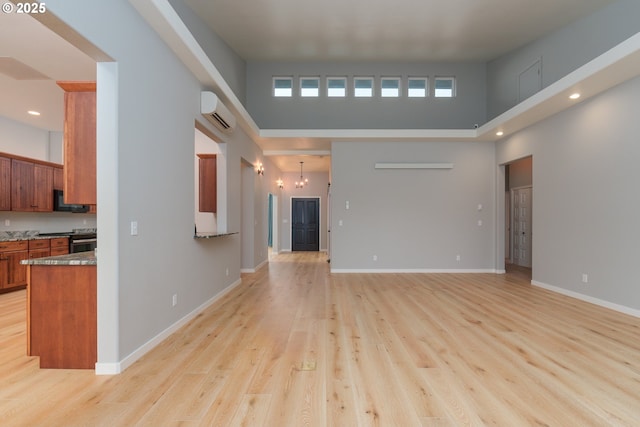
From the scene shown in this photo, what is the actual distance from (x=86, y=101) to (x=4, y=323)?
277 centimetres

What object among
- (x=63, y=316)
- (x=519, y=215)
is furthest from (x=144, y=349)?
(x=519, y=215)

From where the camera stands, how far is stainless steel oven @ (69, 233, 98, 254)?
5.77 meters

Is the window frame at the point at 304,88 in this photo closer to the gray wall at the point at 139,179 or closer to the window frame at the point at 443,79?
the window frame at the point at 443,79

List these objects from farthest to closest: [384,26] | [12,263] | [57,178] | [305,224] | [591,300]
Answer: [305,224] → [57,178] → [384,26] → [12,263] → [591,300]

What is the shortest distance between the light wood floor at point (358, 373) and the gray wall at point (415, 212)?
8.50 ft

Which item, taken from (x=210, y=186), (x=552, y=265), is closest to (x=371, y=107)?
(x=210, y=186)

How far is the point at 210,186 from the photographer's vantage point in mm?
4820

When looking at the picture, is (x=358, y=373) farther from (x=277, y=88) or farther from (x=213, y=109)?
(x=277, y=88)

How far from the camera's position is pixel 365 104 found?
6.83 m

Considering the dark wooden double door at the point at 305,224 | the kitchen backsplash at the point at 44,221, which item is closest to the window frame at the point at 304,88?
the dark wooden double door at the point at 305,224

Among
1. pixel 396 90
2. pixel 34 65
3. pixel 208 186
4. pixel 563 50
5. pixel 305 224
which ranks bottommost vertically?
pixel 305 224

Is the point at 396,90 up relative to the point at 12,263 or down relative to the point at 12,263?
up

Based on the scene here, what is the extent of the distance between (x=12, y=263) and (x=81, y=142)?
13.0 feet

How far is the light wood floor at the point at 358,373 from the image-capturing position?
5.68ft
